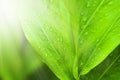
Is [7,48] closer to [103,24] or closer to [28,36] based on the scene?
[28,36]

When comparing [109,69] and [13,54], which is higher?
[13,54]

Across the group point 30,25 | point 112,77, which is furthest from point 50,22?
point 112,77

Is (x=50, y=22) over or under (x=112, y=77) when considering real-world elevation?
over

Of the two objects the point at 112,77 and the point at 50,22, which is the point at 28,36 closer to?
the point at 50,22

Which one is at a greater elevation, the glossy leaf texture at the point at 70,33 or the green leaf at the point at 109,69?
the glossy leaf texture at the point at 70,33

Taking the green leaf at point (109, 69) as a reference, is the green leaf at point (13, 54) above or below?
above
